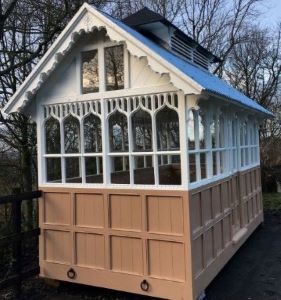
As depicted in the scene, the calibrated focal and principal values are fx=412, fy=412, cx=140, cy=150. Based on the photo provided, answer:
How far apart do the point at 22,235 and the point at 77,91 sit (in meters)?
2.32

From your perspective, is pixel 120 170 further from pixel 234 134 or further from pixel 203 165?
pixel 234 134

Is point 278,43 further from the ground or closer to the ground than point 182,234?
further from the ground

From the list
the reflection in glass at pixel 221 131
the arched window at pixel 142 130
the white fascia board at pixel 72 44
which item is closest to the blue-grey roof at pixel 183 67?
the white fascia board at pixel 72 44

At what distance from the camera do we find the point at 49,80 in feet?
20.9

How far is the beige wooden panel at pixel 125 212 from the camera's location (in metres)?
5.72

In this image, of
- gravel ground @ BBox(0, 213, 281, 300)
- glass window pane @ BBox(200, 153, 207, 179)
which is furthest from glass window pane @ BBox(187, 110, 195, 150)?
gravel ground @ BBox(0, 213, 281, 300)

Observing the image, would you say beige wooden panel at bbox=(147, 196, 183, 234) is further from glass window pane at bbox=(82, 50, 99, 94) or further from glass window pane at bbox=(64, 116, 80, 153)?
glass window pane at bbox=(82, 50, 99, 94)

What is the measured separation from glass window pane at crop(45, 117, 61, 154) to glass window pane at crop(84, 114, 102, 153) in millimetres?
582

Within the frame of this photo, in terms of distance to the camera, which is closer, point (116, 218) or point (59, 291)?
point (116, 218)

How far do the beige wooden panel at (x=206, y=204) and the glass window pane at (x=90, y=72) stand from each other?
2211 mm

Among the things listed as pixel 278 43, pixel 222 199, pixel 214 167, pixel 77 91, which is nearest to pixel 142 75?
pixel 77 91

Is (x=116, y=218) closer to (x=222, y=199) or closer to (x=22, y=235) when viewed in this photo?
(x=22, y=235)

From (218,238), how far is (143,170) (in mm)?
1730

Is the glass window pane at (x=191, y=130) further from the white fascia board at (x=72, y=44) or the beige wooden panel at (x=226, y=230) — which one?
the beige wooden panel at (x=226, y=230)
